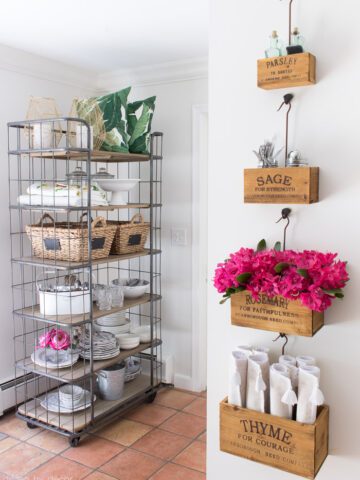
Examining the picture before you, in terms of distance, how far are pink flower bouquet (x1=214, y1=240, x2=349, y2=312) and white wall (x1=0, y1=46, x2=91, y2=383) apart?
207cm

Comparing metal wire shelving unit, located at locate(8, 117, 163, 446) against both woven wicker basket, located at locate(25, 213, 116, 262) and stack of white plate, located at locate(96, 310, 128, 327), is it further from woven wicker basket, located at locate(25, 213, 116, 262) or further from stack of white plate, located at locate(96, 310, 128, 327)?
stack of white plate, located at locate(96, 310, 128, 327)

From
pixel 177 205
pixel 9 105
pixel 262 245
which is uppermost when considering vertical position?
pixel 9 105

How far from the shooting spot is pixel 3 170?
9.86ft

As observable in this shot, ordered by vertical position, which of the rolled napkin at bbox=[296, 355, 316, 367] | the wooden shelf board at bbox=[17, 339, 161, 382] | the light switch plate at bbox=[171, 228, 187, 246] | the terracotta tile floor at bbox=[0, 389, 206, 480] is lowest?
the terracotta tile floor at bbox=[0, 389, 206, 480]

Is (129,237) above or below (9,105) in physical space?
below

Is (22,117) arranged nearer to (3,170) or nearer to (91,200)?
(3,170)

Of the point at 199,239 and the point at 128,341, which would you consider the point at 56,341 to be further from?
the point at 199,239

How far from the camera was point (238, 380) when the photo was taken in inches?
53.7

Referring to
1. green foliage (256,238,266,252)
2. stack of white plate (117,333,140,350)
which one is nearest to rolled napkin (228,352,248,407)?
green foliage (256,238,266,252)

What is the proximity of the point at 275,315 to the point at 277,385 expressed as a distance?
0.64 feet

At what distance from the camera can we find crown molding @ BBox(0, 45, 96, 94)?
2.96 m

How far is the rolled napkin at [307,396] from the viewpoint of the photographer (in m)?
1.28

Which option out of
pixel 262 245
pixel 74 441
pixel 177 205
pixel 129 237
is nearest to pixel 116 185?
pixel 129 237

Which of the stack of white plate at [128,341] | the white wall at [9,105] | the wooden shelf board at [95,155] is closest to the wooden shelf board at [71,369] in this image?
the stack of white plate at [128,341]
